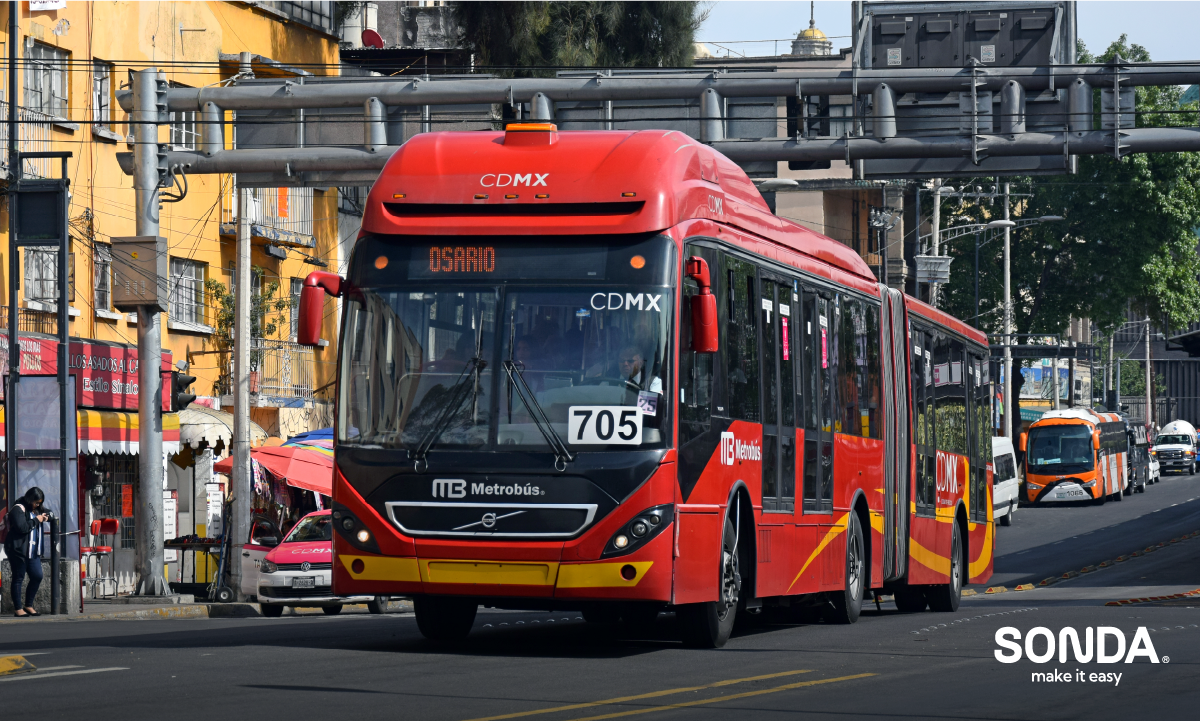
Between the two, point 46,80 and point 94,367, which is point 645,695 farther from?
point 46,80

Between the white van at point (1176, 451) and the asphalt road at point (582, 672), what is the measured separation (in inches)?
2871

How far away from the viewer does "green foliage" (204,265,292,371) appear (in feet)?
119

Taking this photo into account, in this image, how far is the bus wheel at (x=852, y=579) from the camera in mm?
17391

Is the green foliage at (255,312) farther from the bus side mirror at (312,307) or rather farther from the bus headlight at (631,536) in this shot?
the bus headlight at (631,536)

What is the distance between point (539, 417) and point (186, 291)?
80.8ft

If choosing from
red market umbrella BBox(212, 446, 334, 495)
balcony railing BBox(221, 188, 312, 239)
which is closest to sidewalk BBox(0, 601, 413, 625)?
red market umbrella BBox(212, 446, 334, 495)

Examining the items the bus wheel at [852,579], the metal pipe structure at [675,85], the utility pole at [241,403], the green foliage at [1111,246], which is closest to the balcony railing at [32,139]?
the utility pole at [241,403]

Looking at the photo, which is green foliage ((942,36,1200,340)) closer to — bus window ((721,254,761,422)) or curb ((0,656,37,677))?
bus window ((721,254,761,422))

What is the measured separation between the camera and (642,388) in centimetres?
1256

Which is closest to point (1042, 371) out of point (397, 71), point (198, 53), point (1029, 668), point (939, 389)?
point (397, 71)

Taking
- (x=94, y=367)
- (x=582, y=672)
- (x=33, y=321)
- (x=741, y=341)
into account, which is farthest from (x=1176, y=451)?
(x=582, y=672)

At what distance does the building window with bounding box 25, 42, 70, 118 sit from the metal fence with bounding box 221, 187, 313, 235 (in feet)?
18.7

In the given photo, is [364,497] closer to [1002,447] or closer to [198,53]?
[198,53]

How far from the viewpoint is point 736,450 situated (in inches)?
547
